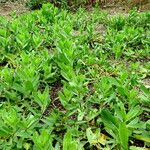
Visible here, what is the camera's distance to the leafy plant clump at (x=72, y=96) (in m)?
2.38

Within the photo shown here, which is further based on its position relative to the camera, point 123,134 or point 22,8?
point 22,8

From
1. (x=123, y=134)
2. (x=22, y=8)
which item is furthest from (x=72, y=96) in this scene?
(x=22, y=8)

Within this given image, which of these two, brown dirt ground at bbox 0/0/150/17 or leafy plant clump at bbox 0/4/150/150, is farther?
brown dirt ground at bbox 0/0/150/17

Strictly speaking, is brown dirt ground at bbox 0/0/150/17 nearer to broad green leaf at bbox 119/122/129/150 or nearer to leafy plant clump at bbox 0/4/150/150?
leafy plant clump at bbox 0/4/150/150

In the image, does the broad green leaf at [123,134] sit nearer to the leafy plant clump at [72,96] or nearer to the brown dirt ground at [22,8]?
the leafy plant clump at [72,96]

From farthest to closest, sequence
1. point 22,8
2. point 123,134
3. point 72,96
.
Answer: point 22,8, point 72,96, point 123,134

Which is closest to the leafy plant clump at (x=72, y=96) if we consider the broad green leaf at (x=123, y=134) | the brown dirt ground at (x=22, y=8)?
the broad green leaf at (x=123, y=134)

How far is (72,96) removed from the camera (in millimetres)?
2824

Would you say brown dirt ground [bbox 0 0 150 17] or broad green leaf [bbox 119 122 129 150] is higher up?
broad green leaf [bbox 119 122 129 150]

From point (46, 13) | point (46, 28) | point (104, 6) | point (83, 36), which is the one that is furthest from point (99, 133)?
point (104, 6)

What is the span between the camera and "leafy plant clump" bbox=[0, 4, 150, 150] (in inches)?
93.7

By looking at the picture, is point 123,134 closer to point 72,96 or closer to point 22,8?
point 72,96

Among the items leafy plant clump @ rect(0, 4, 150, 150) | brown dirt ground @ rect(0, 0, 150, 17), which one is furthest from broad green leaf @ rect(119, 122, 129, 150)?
brown dirt ground @ rect(0, 0, 150, 17)

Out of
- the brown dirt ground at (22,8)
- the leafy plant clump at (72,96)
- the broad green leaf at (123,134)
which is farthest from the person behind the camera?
the brown dirt ground at (22,8)
